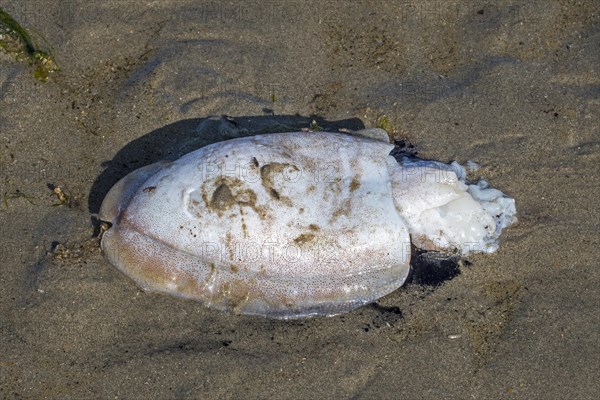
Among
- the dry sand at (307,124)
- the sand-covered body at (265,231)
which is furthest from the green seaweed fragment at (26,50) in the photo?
the sand-covered body at (265,231)

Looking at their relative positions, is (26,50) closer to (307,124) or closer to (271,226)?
(307,124)

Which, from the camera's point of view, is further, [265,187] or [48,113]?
[48,113]

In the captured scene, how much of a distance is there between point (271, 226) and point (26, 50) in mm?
3320

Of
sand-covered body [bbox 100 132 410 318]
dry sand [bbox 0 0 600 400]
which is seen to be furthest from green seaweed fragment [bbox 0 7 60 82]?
sand-covered body [bbox 100 132 410 318]

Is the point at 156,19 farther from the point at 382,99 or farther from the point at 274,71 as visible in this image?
the point at 382,99

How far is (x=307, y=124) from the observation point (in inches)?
220

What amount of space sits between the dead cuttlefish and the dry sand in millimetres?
319

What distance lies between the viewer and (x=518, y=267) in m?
5.03

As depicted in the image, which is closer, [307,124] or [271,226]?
[271,226]

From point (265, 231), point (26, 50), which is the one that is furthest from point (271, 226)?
point (26, 50)

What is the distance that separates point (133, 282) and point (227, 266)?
0.92 metres

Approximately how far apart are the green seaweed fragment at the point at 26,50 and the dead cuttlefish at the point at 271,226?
1.72 metres

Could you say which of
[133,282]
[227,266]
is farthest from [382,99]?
[133,282]

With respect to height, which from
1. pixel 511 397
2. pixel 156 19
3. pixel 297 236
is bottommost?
pixel 511 397
